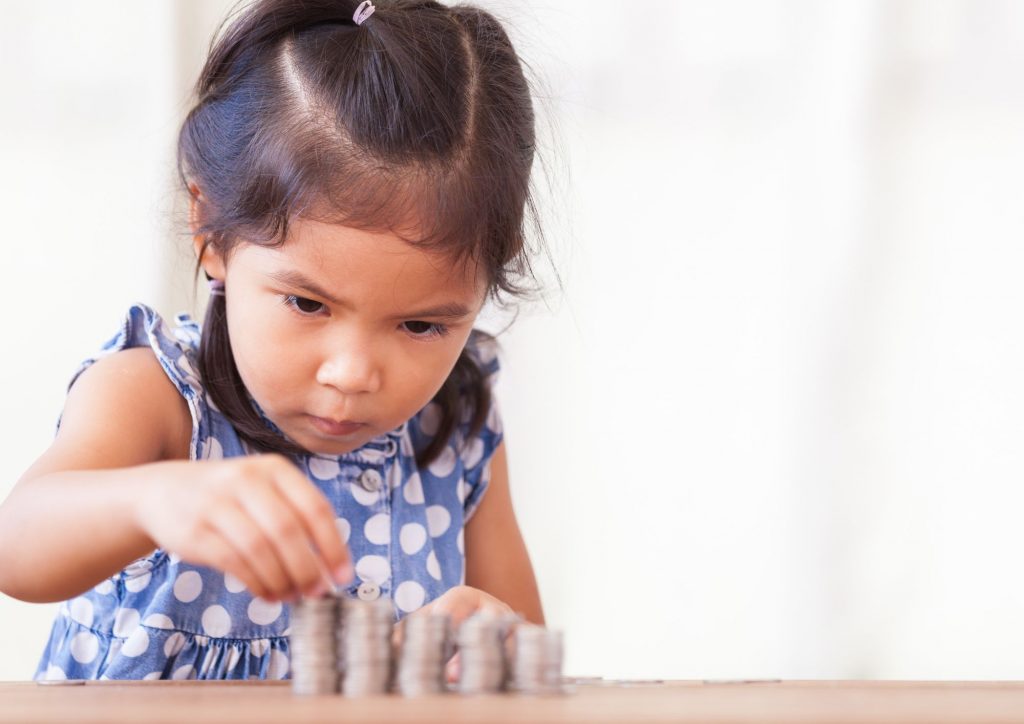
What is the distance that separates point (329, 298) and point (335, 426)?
0.13 meters

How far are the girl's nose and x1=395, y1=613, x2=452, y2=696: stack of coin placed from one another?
305 millimetres

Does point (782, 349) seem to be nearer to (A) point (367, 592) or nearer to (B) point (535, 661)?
(A) point (367, 592)

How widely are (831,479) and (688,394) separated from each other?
0.24 meters

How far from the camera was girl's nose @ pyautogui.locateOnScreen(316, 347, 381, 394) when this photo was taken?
93 centimetres

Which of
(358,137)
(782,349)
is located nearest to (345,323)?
(358,137)

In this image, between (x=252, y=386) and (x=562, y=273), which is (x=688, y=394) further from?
(x=252, y=386)

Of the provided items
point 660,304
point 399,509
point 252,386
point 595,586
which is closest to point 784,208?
point 660,304

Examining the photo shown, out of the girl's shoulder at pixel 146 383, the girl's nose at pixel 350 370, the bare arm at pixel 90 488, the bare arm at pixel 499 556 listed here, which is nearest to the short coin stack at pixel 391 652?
the bare arm at pixel 90 488

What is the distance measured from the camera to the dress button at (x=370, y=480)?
46.9 inches

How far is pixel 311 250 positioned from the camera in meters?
0.93

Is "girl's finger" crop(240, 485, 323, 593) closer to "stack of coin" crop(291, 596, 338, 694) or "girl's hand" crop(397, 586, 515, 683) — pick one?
"stack of coin" crop(291, 596, 338, 694)

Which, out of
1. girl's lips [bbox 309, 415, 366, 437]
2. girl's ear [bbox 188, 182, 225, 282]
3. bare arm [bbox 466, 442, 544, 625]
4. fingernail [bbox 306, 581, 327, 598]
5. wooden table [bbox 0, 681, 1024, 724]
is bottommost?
wooden table [bbox 0, 681, 1024, 724]

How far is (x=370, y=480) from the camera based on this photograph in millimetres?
1193

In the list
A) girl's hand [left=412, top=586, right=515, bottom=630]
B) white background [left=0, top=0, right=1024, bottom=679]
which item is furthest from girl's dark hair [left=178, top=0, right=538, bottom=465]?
white background [left=0, top=0, right=1024, bottom=679]
